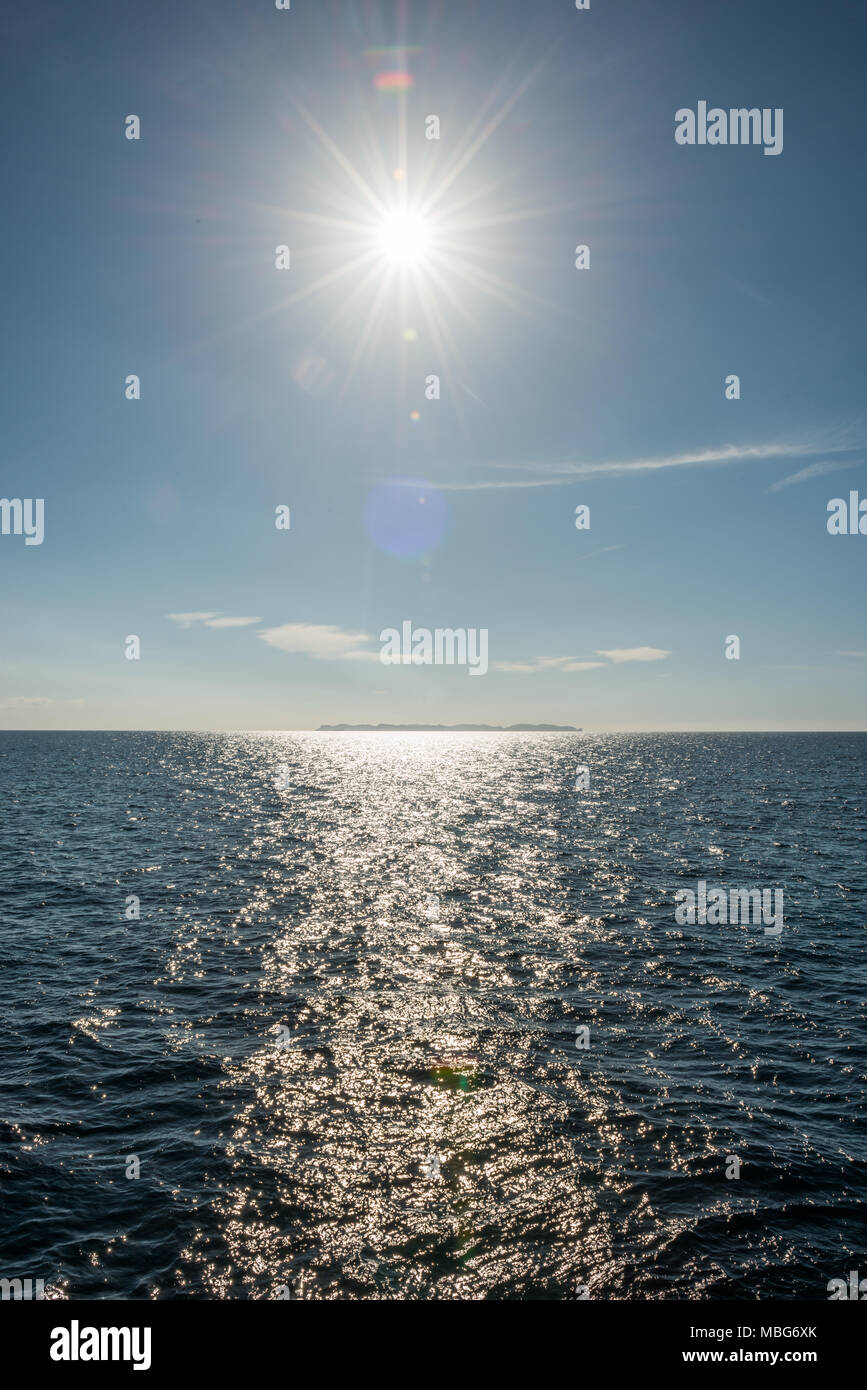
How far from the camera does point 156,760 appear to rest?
177625mm

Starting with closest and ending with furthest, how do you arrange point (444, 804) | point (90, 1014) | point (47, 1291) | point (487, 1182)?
point (47, 1291), point (487, 1182), point (90, 1014), point (444, 804)

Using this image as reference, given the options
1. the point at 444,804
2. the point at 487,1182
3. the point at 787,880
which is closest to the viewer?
the point at 487,1182

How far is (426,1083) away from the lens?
22.0 m

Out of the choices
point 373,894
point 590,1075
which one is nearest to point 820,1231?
point 590,1075

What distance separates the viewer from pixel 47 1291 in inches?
554

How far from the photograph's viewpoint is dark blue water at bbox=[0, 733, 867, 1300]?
15289 millimetres

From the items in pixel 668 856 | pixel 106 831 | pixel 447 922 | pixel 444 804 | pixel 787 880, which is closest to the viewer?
pixel 447 922

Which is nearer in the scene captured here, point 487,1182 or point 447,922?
point 487,1182

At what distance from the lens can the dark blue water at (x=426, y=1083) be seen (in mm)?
15289

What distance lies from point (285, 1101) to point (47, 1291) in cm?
774

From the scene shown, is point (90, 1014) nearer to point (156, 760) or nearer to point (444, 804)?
point (444, 804)

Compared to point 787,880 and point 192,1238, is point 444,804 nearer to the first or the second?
point 787,880

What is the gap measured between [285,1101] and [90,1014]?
35.7 feet

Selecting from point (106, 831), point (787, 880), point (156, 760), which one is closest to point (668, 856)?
point (787, 880)
